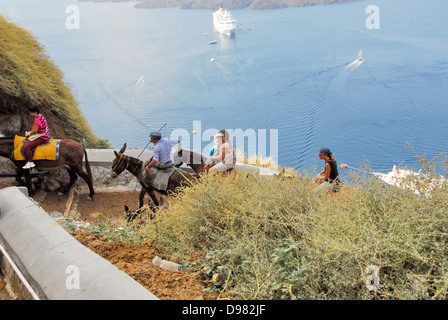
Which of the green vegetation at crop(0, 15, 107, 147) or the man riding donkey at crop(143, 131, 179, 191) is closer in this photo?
the man riding donkey at crop(143, 131, 179, 191)

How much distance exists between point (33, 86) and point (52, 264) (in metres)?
7.94

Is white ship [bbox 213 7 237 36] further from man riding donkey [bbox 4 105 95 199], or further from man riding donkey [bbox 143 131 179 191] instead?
man riding donkey [bbox 143 131 179 191]

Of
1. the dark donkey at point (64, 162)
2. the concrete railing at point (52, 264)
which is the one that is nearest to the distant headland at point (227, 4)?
the dark donkey at point (64, 162)

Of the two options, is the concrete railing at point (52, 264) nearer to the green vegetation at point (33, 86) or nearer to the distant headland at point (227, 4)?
the green vegetation at point (33, 86)

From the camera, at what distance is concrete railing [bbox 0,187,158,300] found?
135 inches

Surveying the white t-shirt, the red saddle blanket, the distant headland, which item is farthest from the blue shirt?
the distant headland

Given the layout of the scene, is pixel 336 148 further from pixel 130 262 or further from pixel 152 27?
pixel 152 27

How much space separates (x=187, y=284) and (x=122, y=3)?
98757mm

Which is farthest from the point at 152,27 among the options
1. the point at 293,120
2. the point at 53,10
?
the point at 293,120

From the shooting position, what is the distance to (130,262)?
4.56 meters

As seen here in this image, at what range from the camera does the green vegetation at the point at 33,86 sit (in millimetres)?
9602

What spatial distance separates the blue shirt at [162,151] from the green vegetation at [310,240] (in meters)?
2.47

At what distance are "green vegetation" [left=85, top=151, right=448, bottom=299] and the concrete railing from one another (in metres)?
1.10

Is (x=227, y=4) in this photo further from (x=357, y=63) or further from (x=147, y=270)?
(x=147, y=270)
